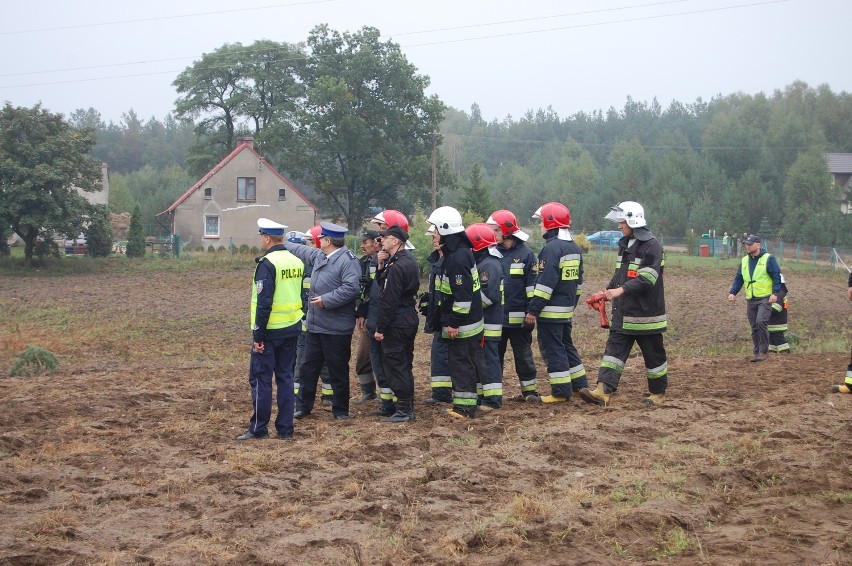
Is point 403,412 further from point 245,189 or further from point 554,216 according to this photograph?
point 245,189

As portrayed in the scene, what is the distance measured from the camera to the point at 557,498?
6.63 metres

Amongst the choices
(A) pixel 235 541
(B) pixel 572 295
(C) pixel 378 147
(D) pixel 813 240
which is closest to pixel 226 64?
(C) pixel 378 147

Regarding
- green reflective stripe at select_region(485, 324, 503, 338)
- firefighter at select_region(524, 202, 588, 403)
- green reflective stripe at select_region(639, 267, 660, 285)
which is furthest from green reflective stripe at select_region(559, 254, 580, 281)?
green reflective stripe at select_region(485, 324, 503, 338)

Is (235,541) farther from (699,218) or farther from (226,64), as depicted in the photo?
(699,218)

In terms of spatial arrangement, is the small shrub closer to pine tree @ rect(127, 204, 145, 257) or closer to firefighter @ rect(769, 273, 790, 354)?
firefighter @ rect(769, 273, 790, 354)

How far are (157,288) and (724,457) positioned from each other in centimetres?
2909

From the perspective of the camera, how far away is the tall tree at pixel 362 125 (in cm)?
6162

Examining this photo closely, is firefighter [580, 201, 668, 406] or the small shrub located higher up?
firefighter [580, 201, 668, 406]

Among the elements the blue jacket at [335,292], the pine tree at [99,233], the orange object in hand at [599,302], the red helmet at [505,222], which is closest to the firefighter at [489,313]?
the red helmet at [505,222]

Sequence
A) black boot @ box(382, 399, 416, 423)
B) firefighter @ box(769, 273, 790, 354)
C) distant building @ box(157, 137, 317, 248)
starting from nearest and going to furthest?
black boot @ box(382, 399, 416, 423)
firefighter @ box(769, 273, 790, 354)
distant building @ box(157, 137, 317, 248)

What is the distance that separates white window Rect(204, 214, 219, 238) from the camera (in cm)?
5894

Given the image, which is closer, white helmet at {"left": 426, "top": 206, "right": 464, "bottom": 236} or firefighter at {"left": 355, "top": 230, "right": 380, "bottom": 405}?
white helmet at {"left": 426, "top": 206, "right": 464, "bottom": 236}

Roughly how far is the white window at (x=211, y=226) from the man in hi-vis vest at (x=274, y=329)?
168ft

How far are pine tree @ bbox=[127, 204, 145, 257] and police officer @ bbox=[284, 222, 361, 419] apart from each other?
43.5 meters
